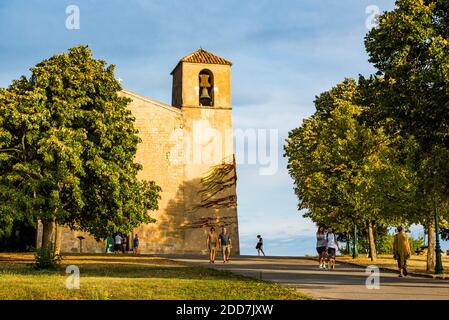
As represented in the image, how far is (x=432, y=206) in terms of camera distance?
26.3 meters

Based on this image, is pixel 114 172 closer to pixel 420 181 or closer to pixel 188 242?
pixel 420 181

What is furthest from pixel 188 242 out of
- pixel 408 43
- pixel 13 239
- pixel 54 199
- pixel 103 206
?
pixel 408 43

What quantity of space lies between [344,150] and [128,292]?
2616 cm

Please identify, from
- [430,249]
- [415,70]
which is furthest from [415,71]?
[430,249]

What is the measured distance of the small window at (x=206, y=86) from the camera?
1984 inches

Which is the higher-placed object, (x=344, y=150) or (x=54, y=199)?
(x=344, y=150)

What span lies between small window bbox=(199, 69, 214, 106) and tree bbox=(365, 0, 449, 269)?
2992 centimetres

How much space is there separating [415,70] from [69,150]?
50.4 ft

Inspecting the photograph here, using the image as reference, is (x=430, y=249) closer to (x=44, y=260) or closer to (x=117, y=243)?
(x=44, y=260)

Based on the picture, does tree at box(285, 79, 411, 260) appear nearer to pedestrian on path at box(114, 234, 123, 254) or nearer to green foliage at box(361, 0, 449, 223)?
pedestrian on path at box(114, 234, 123, 254)

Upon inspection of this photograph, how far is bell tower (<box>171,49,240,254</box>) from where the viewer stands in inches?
1906

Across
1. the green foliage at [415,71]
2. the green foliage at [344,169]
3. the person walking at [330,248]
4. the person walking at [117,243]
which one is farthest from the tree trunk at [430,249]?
the person walking at [117,243]

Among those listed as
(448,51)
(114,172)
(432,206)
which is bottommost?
(432,206)

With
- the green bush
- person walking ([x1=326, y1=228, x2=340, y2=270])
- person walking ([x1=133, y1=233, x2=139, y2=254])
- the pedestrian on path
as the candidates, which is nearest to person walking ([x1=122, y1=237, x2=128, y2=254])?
the pedestrian on path
